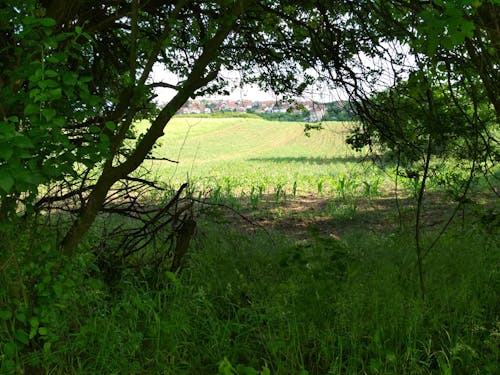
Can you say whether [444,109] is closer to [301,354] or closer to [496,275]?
[496,275]

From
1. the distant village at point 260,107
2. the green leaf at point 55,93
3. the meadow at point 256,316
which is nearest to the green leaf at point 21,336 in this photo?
the meadow at point 256,316

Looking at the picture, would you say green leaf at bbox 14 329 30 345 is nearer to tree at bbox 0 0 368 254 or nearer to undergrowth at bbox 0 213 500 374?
undergrowth at bbox 0 213 500 374

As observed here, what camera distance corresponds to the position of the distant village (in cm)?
578

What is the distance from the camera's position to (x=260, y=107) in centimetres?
603

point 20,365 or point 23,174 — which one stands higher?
point 23,174

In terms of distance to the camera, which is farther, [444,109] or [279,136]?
[279,136]

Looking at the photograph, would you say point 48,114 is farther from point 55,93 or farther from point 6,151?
point 6,151

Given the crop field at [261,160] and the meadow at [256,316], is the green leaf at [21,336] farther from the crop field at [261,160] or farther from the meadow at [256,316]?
the crop field at [261,160]

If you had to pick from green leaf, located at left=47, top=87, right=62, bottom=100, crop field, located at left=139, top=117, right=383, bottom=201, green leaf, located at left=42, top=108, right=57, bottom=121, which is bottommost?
crop field, located at left=139, top=117, right=383, bottom=201

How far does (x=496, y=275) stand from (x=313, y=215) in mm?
6136

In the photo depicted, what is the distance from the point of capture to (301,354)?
120 inches

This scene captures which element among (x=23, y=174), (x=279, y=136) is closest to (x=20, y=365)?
(x=23, y=174)

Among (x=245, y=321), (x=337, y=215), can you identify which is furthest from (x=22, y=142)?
(x=337, y=215)

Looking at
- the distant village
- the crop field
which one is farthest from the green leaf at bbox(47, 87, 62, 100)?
the distant village
